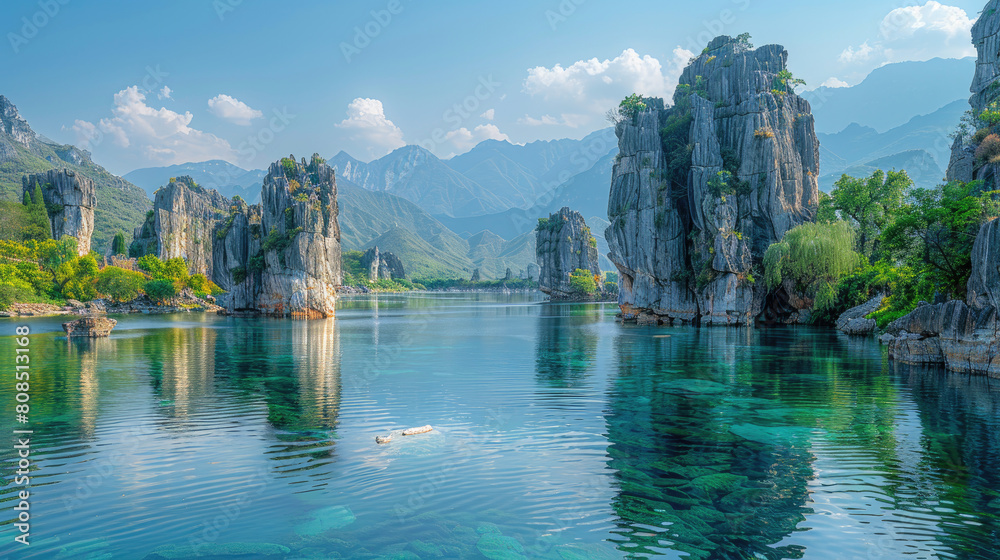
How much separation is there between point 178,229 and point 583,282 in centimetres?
11491

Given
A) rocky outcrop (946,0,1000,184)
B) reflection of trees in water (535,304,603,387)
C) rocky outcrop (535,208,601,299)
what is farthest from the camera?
rocky outcrop (535,208,601,299)

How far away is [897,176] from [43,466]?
7303cm

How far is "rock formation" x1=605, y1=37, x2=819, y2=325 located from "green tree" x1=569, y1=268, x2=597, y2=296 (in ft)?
281

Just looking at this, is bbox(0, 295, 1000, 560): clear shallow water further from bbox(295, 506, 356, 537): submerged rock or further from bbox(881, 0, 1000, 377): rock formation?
bbox(881, 0, 1000, 377): rock formation

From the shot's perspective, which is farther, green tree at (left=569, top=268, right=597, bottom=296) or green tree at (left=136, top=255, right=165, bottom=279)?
green tree at (left=569, top=268, right=597, bottom=296)

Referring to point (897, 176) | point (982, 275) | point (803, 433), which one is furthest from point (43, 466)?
point (897, 176)

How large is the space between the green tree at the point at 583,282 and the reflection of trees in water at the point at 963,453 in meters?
135

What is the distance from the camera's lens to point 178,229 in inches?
5960

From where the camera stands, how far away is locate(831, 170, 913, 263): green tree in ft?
196

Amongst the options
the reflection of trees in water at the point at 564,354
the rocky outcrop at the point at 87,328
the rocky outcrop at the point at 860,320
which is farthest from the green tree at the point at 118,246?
the rocky outcrop at the point at 860,320

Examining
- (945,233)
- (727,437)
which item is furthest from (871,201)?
(727,437)

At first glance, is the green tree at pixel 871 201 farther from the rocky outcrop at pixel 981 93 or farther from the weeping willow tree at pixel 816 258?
the rocky outcrop at pixel 981 93

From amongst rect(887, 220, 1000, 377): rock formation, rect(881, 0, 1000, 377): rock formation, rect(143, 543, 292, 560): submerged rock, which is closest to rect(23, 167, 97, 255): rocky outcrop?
rect(143, 543, 292, 560): submerged rock

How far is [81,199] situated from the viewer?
125 meters
